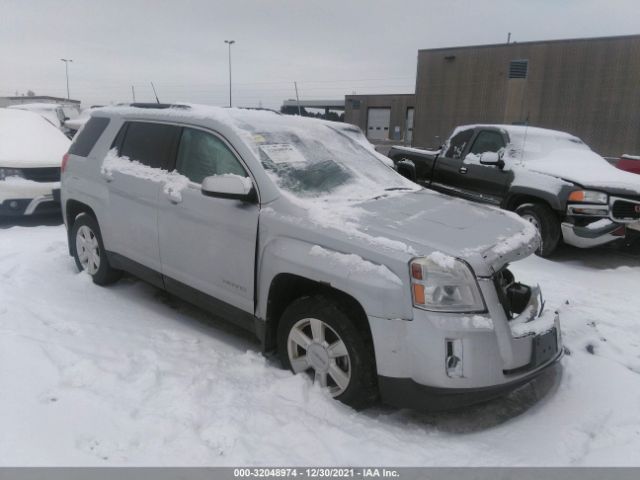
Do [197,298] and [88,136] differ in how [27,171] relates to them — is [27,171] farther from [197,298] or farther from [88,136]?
[197,298]

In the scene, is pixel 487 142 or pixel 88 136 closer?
pixel 88 136

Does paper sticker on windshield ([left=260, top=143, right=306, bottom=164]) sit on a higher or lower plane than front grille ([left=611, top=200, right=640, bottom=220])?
higher

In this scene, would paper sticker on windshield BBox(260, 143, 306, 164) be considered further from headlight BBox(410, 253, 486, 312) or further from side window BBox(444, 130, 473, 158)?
side window BBox(444, 130, 473, 158)

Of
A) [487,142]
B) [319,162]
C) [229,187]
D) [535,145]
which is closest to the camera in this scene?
[229,187]

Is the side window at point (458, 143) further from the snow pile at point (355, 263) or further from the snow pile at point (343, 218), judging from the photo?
the snow pile at point (355, 263)

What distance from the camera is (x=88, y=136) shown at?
4.89 m

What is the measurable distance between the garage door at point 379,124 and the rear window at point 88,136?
41.7 m

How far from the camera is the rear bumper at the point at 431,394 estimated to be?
2623 mm

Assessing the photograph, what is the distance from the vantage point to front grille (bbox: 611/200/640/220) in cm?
610

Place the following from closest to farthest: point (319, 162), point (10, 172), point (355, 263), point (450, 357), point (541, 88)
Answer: point (450, 357)
point (355, 263)
point (319, 162)
point (10, 172)
point (541, 88)

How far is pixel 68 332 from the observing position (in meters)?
3.62

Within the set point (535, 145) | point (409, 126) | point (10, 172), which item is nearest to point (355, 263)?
point (535, 145)

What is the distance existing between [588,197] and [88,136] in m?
5.75

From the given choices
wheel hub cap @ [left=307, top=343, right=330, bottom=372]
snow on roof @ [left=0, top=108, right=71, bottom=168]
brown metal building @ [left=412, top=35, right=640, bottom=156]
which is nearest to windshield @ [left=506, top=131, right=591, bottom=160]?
wheel hub cap @ [left=307, top=343, right=330, bottom=372]
